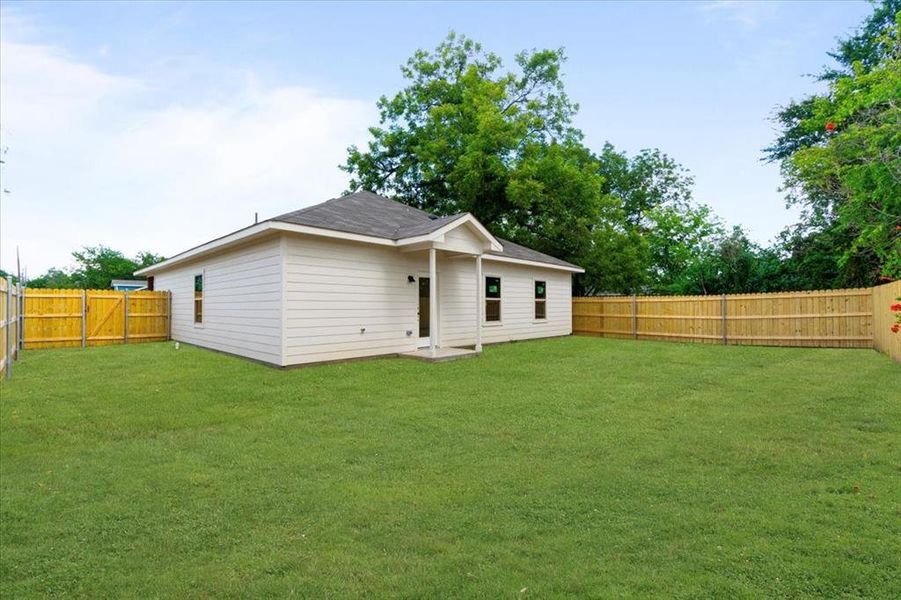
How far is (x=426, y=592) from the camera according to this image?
2.38 metres

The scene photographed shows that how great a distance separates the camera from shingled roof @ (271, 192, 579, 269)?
33.6 ft

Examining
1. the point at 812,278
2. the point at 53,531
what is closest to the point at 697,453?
the point at 53,531

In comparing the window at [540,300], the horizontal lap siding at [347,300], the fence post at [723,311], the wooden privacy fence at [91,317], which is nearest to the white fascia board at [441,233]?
the horizontal lap siding at [347,300]

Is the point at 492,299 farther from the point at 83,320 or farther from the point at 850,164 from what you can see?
the point at 83,320

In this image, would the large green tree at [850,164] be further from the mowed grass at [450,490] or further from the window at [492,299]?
the window at [492,299]

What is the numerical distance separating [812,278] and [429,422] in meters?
18.4

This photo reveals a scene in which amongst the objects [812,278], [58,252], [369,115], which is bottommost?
[812,278]

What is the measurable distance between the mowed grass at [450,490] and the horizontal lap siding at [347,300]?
82.9 inches

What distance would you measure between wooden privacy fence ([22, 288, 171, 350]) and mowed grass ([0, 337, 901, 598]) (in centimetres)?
705

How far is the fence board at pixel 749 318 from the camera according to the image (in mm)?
12539

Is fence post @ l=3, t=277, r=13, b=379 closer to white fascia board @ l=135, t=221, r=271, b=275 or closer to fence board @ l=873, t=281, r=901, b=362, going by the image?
white fascia board @ l=135, t=221, r=271, b=275

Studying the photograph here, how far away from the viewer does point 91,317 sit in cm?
1397

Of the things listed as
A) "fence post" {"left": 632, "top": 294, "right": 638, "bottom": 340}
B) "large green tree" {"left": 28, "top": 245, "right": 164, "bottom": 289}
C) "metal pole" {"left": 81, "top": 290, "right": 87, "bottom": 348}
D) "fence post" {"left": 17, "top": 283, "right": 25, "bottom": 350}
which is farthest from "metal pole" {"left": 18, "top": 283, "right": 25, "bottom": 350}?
"large green tree" {"left": 28, "top": 245, "right": 164, "bottom": 289}

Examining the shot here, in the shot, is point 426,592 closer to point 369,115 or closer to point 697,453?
point 697,453
